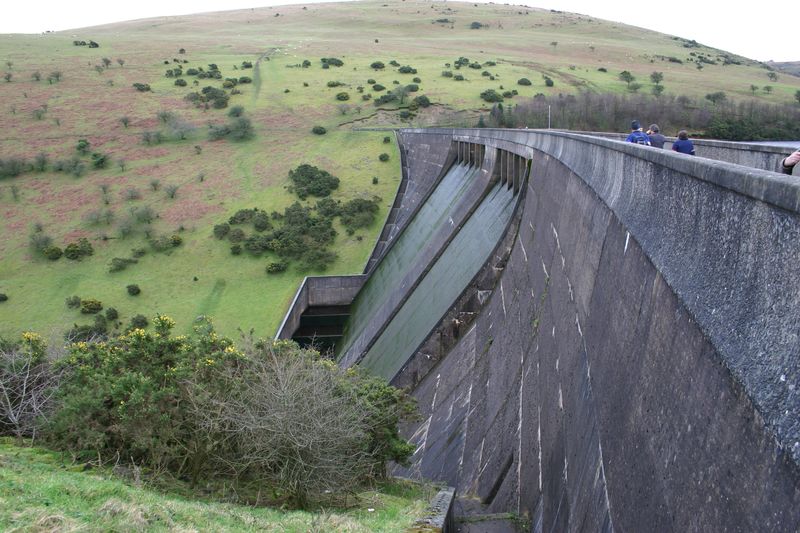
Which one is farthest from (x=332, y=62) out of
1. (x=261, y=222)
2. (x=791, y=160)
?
(x=791, y=160)

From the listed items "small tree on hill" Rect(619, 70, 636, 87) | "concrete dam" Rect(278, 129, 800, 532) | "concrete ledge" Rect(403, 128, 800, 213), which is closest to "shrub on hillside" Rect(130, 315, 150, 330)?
"concrete dam" Rect(278, 129, 800, 532)

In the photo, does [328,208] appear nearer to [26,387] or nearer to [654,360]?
[26,387]

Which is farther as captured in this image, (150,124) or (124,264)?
(150,124)

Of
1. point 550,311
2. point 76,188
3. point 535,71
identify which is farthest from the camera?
point 535,71

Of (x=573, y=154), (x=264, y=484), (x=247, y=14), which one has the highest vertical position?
(x=247, y=14)

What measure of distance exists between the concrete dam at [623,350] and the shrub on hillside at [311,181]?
28.6 meters

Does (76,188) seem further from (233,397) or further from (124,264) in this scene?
(233,397)

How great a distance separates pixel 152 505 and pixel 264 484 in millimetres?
2940

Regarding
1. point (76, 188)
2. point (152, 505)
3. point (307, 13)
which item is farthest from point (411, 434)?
point (307, 13)

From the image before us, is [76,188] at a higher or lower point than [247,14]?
lower

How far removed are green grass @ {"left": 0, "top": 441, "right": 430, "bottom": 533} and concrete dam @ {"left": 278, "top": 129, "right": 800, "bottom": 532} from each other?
88.4 inches

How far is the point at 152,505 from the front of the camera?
659 centimetres

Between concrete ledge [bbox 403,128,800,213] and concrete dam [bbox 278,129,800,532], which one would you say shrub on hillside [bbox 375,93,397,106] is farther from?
concrete ledge [bbox 403,128,800,213]

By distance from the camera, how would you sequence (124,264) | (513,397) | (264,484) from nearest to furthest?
(264,484) < (513,397) < (124,264)
